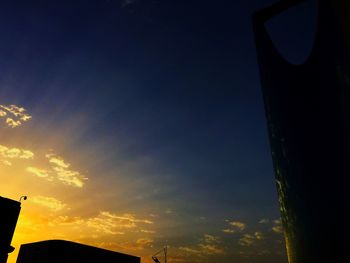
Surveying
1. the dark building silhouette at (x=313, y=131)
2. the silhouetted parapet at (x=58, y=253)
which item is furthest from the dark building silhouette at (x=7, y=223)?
the dark building silhouette at (x=313, y=131)

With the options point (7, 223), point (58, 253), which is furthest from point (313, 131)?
point (58, 253)

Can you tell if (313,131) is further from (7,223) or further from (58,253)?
(58,253)

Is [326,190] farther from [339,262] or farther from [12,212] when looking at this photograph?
[12,212]

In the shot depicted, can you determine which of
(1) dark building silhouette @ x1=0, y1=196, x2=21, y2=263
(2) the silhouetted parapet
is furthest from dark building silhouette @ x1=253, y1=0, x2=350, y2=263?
(2) the silhouetted parapet

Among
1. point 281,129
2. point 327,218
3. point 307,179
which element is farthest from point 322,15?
point 327,218

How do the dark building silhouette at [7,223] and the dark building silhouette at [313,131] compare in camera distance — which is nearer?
the dark building silhouette at [313,131]

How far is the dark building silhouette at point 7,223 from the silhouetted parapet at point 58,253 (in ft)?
11.2

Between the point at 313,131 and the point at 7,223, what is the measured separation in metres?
28.0

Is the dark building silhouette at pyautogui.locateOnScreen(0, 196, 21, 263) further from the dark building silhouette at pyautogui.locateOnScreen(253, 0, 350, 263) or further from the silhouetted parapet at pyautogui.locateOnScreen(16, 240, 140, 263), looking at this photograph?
the dark building silhouette at pyautogui.locateOnScreen(253, 0, 350, 263)

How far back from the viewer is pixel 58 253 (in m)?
28.8

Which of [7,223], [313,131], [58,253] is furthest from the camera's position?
[58,253]

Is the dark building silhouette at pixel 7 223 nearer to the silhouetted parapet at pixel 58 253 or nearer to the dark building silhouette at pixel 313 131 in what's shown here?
the silhouetted parapet at pixel 58 253

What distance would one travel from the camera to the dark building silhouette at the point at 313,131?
294 inches

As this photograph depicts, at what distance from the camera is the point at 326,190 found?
7.99 metres
